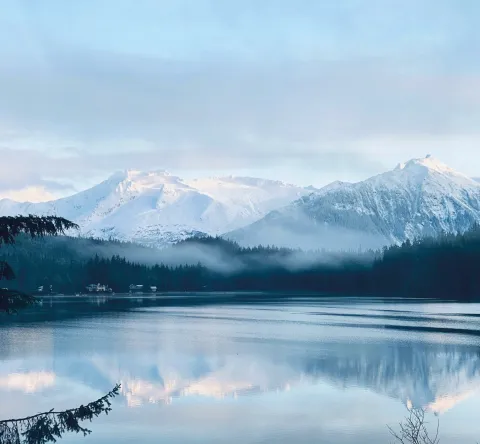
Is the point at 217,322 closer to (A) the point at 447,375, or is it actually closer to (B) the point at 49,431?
(A) the point at 447,375

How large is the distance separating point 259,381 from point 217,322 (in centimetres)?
6116

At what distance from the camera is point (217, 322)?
379ft

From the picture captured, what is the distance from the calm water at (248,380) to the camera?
128 ft

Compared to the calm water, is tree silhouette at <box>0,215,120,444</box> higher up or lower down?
higher up

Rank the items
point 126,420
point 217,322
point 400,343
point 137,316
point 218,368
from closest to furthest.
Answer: point 126,420, point 218,368, point 400,343, point 217,322, point 137,316

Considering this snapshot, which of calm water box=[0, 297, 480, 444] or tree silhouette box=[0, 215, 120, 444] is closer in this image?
tree silhouette box=[0, 215, 120, 444]

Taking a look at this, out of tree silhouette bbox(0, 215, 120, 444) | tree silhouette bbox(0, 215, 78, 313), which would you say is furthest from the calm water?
tree silhouette bbox(0, 215, 78, 313)

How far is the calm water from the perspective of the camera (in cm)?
3900

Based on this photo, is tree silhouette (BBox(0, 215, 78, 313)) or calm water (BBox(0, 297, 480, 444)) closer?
tree silhouette (BBox(0, 215, 78, 313))

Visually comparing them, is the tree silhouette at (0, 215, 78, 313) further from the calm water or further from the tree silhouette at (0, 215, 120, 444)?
the calm water

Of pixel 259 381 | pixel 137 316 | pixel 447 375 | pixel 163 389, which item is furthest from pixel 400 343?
pixel 137 316

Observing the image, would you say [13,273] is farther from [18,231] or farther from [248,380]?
[248,380]

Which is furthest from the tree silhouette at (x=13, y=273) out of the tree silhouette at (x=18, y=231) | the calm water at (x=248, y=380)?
the calm water at (x=248, y=380)

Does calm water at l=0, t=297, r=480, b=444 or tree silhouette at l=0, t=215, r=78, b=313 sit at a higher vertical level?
tree silhouette at l=0, t=215, r=78, b=313
